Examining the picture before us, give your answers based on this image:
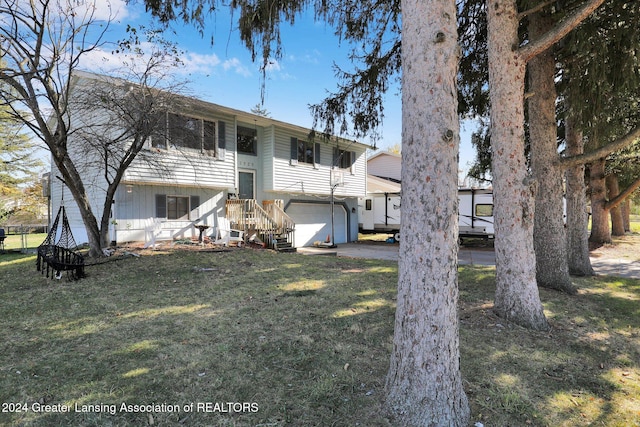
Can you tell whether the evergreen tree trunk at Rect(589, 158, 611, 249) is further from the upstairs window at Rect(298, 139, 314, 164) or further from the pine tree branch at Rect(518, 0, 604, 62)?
the pine tree branch at Rect(518, 0, 604, 62)

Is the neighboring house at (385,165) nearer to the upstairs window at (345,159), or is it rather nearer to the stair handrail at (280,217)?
the upstairs window at (345,159)

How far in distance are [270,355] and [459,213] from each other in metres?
11.4

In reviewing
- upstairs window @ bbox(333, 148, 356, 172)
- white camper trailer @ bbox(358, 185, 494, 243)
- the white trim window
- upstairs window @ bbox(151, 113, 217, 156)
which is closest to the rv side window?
white camper trailer @ bbox(358, 185, 494, 243)

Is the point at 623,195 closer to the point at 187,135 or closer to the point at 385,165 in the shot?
the point at 385,165

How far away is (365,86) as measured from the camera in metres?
7.67

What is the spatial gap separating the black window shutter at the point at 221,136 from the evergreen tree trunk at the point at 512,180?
997 cm

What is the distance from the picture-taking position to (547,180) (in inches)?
239

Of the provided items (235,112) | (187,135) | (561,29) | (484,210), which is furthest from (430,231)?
(484,210)

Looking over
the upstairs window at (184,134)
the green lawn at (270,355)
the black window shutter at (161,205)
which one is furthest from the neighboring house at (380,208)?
the green lawn at (270,355)

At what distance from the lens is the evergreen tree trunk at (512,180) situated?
177 inches

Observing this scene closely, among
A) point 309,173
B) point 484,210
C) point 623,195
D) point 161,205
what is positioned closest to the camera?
point 161,205

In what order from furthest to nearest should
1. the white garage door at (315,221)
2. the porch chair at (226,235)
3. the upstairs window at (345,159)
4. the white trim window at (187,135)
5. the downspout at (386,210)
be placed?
the downspout at (386,210)
the upstairs window at (345,159)
the white garage door at (315,221)
the porch chair at (226,235)
the white trim window at (187,135)

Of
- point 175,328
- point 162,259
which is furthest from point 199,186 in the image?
point 175,328

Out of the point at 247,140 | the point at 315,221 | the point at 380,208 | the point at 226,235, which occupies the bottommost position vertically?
the point at 226,235
